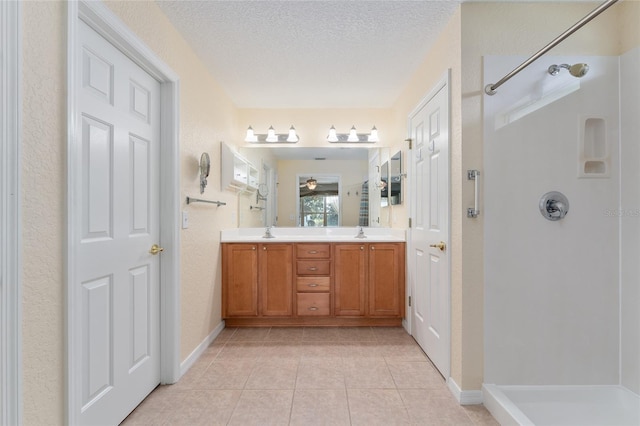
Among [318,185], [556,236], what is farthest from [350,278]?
[556,236]

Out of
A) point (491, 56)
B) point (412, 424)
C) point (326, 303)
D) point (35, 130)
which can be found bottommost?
point (412, 424)

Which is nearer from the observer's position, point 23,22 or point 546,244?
point 23,22

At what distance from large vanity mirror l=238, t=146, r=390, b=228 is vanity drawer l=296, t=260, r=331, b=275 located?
2.16ft

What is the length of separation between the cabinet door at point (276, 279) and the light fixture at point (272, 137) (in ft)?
3.96

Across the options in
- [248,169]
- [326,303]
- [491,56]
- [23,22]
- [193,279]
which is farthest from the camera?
[248,169]

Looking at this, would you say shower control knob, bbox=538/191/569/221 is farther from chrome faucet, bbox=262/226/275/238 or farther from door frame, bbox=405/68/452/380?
chrome faucet, bbox=262/226/275/238

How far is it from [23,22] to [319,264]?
2441mm

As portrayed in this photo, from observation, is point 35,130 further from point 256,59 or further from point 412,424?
point 412,424

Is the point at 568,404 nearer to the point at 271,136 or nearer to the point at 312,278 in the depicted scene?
the point at 312,278

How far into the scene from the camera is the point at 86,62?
1.37 m

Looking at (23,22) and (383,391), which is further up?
(23,22)

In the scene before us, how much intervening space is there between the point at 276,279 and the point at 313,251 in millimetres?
437

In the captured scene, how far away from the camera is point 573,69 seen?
160cm

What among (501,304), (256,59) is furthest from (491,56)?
(256,59)
